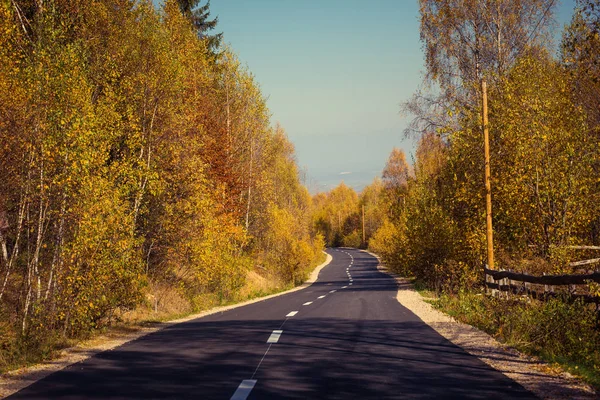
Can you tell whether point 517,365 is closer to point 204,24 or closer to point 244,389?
point 244,389

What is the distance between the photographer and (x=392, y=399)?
22.7 feet

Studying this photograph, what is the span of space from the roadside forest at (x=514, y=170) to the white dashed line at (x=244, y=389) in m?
4.62

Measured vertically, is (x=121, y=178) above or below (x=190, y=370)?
above

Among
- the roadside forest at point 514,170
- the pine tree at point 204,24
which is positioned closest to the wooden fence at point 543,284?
the roadside forest at point 514,170

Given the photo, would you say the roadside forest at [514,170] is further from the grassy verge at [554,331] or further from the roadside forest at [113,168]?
the roadside forest at [113,168]

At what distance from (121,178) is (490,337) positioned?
1139 cm

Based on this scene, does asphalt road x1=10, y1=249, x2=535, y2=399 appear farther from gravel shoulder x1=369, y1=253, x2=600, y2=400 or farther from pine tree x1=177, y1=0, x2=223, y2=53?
pine tree x1=177, y1=0, x2=223, y2=53

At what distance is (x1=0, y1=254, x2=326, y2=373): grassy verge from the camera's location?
11.3 meters

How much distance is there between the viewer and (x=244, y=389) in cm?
746

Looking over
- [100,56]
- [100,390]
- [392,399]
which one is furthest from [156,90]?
[392,399]

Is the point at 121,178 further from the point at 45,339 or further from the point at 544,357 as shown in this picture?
the point at 544,357

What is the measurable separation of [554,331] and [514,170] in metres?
10.5

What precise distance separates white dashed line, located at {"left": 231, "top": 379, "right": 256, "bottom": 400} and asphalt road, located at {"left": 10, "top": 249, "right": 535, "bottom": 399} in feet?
0.04

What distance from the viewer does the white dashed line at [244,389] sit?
7.02 m
